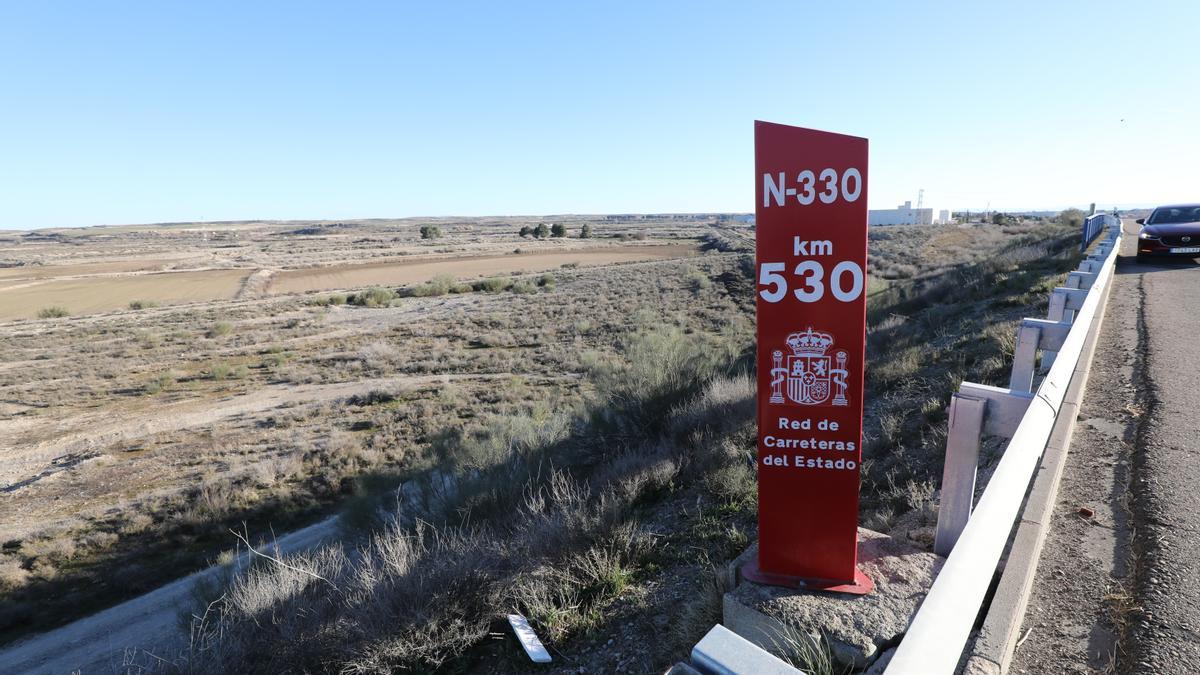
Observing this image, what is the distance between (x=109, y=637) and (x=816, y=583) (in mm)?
9203

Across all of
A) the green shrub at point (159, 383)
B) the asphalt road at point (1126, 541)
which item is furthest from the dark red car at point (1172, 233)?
the green shrub at point (159, 383)

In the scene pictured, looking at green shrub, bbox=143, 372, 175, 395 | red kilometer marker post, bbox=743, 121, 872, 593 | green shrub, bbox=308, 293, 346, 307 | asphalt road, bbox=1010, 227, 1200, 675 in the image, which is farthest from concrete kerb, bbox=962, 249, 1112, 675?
green shrub, bbox=308, 293, 346, 307

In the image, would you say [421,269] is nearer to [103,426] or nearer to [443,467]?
[103,426]

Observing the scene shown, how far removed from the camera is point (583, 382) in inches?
704

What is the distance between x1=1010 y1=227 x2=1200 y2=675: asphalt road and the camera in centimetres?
229

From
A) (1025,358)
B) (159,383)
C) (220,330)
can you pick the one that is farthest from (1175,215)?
(220,330)

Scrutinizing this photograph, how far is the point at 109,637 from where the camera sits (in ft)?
25.3

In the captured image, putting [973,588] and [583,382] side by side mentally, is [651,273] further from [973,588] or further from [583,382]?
[973,588]

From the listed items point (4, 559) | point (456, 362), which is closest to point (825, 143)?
point (4, 559)

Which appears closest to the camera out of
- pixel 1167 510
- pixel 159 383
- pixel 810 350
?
pixel 810 350

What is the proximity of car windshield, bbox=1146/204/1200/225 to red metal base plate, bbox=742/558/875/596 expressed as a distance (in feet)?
62.0

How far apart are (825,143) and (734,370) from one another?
964 centimetres

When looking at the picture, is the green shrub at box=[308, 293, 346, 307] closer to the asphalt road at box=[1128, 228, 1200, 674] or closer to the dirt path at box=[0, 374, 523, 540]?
the dirt path at box=[0, 374, 523, 540]

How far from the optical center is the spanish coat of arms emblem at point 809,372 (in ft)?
9.03
